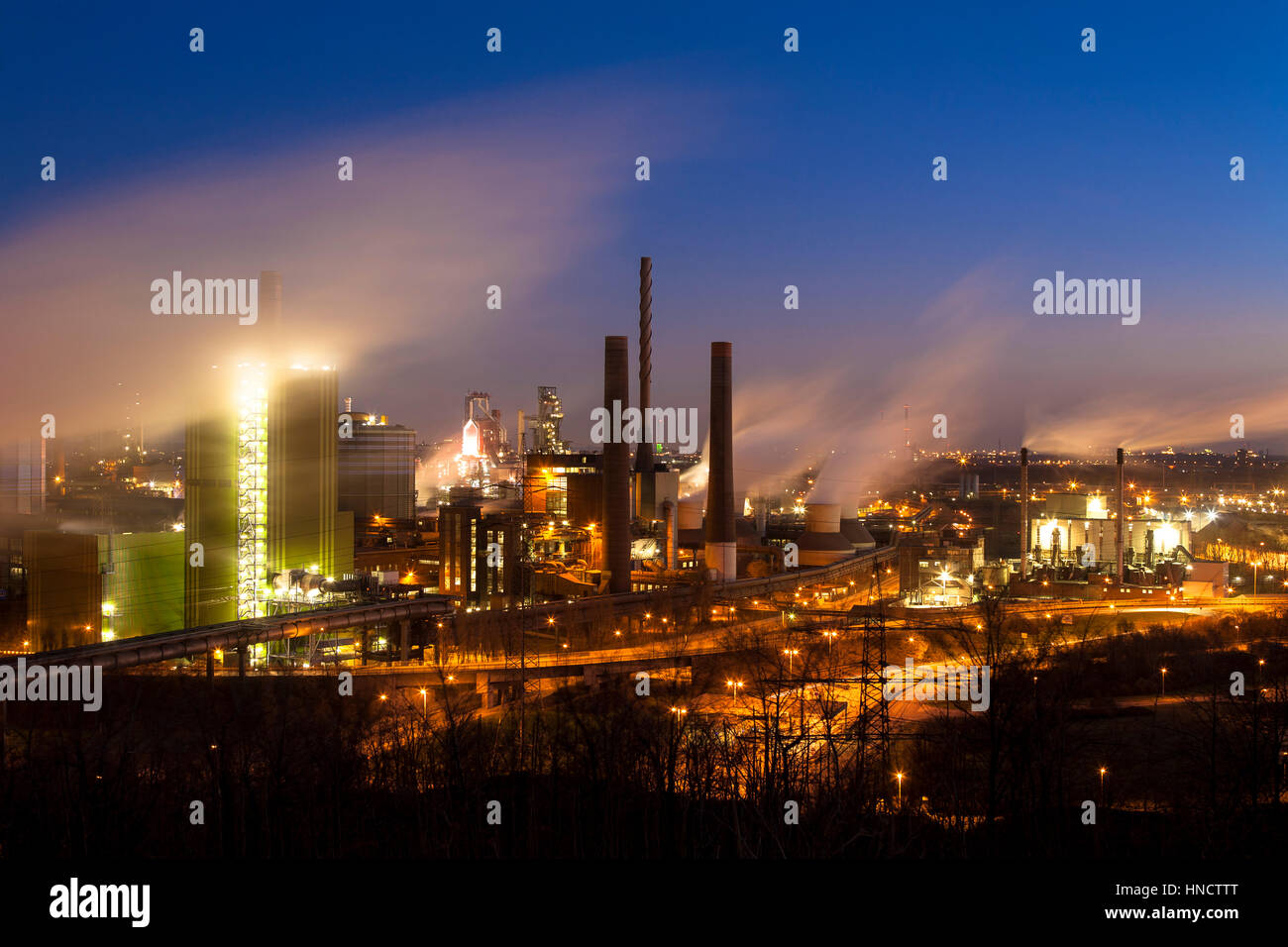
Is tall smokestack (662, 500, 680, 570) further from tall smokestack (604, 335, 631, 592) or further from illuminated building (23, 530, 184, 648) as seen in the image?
illuminated building (23, 530, 184, 648)

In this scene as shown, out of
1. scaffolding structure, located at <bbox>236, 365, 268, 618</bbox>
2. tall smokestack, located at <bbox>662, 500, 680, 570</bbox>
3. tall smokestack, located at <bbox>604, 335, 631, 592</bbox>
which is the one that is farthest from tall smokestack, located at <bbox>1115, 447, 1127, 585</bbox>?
scaffolding structure, located at <bbox>236, 365, 268, 618</bbox>

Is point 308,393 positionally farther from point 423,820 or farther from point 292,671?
point 423,820

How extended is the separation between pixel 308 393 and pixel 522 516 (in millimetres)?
7120

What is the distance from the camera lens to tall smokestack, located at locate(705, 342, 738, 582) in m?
29.5

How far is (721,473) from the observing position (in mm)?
29750

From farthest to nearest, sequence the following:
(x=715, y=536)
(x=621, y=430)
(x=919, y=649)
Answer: (x=715, y=536) < (x=621, y=430) < (x=919, y=649)

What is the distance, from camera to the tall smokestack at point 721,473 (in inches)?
1162

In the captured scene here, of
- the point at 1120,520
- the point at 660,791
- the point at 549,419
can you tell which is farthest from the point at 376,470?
the point at 660,791

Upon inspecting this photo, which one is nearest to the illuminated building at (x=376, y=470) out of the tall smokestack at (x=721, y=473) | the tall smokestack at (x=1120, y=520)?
the tall smokestack at (x=721, y=473)

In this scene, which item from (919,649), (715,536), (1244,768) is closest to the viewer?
(1244,768)

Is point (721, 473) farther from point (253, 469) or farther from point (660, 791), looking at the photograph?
point (660, 791)

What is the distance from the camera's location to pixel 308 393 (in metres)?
27.8
